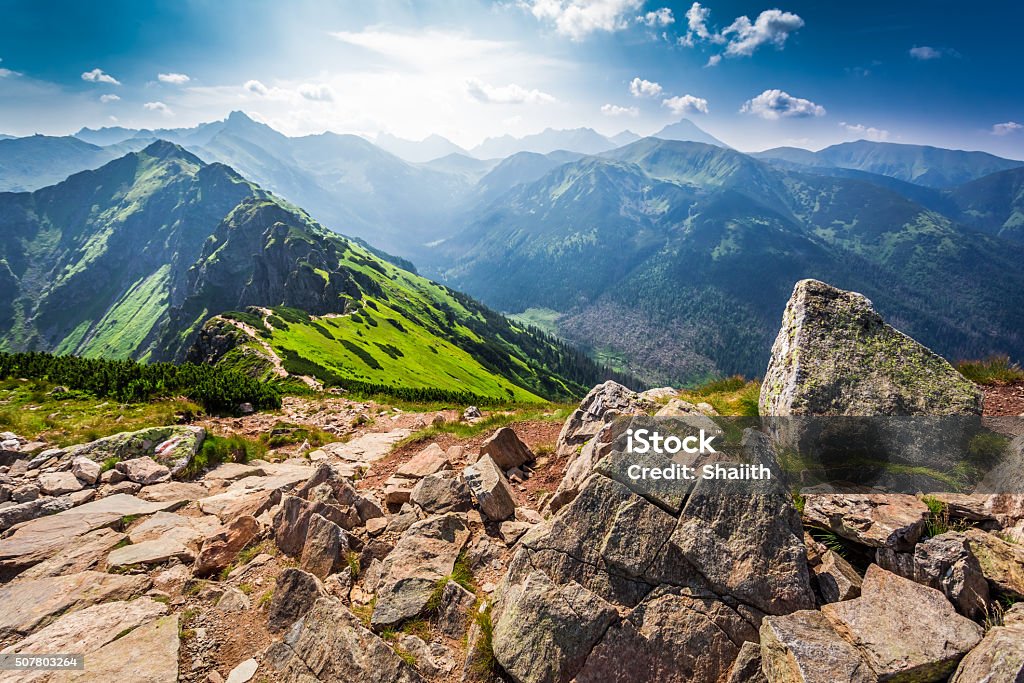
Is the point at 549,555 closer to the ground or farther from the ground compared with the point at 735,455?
closer to the ground

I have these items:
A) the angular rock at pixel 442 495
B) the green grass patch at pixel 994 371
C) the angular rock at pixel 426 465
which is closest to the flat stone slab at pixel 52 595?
→ the angular rock at pixel 442 495

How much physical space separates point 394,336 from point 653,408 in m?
118

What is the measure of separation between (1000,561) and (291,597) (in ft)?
39.1

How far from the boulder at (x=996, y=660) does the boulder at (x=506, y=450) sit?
1015 cm

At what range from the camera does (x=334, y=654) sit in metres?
7.53

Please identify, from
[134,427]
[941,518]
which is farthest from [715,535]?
[134,427]

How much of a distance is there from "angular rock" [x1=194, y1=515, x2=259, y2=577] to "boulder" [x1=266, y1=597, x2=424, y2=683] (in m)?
3.47

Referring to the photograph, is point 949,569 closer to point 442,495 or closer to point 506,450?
point 442,495

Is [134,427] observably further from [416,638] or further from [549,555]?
[549,555]

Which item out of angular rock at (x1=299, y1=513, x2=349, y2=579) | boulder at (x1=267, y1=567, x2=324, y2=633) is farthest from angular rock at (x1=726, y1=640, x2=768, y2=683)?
angular rock at (x1=299, y1=513, x2=349, y2=579)

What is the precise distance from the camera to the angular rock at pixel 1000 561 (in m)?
5.95

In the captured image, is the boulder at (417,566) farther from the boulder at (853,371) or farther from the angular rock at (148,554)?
the boulder at (853,371)

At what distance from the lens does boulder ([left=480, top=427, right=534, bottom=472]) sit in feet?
44.8

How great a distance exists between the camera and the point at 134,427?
19.5 meters
